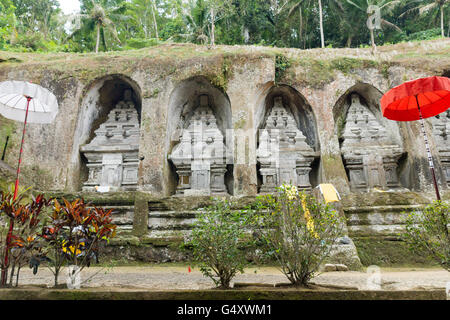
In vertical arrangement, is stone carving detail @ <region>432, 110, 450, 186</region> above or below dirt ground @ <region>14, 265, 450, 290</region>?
above

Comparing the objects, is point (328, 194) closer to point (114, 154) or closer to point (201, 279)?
point (201, 279)

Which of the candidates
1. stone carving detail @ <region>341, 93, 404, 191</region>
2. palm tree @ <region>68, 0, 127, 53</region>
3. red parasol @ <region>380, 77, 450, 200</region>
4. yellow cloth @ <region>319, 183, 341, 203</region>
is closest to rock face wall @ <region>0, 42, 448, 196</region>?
stone carving detail @ <region>341, 93, 404, 191</region>

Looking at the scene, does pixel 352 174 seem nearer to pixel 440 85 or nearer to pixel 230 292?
pixel 440 85

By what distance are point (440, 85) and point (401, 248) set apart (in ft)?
10.8

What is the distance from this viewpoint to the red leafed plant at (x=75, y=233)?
134 inches

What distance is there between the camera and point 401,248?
20.8ft

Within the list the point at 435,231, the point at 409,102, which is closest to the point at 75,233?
the point at 435,231

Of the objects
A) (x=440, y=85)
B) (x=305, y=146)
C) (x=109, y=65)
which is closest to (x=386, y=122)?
(x=305, y=146)

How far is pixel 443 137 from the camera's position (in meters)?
10.6

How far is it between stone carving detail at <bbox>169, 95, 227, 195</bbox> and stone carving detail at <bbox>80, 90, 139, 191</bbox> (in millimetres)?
1680

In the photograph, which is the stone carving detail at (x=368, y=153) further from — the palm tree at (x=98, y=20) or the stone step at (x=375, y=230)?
the palm tree at (x=98, y=20)

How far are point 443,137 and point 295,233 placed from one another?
994 cm

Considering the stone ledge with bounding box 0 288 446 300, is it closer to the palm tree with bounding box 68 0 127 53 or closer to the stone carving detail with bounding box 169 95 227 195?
the stone carving detail with bounding box 169 95 227 195

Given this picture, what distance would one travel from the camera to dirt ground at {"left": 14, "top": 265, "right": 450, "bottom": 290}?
4043 mm
